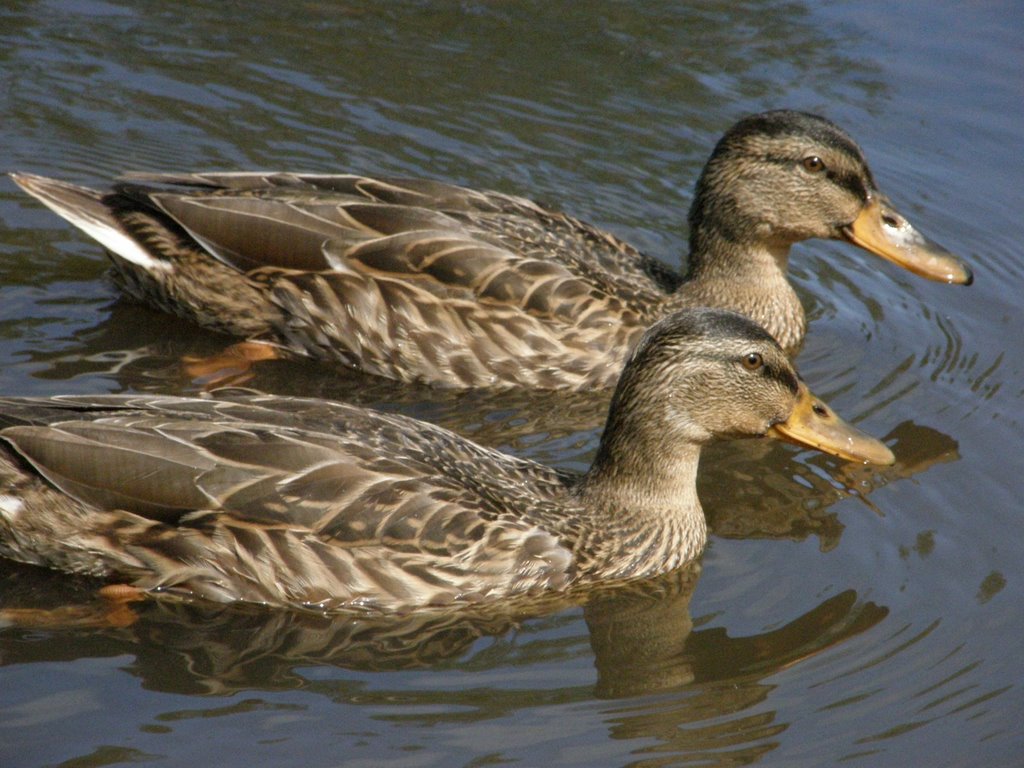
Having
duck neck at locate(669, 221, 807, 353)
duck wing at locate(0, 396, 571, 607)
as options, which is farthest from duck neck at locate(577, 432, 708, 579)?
duck neck at locate(669, 221, 807, 353)

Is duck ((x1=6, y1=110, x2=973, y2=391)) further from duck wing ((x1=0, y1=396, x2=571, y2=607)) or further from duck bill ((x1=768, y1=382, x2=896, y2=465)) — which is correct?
duck wing ((x1=0, y1=396, x2=571, y2=607))

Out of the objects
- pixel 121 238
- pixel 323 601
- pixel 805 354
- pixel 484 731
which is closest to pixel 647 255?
pixel 805 354

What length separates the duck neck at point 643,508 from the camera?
752 cm

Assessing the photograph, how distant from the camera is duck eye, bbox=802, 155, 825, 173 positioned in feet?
31.9

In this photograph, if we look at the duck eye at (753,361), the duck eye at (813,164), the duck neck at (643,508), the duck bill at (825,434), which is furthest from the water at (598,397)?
the duck eye at (813,164)

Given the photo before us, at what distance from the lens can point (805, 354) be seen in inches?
388

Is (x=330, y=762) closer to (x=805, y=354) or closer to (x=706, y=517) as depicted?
(x=706, y=517)

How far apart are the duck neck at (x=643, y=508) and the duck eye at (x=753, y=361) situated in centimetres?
47

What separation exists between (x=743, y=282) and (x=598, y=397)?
133 centimetres

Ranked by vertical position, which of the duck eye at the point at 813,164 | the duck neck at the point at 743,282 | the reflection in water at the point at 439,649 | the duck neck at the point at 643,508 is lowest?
the reflection in water at the point at 439,649

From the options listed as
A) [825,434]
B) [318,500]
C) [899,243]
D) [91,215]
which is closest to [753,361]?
[825,434]

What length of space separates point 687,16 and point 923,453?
5.57 m

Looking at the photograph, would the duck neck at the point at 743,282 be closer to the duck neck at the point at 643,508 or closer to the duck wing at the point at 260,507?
the duck neck at the point at 643,508

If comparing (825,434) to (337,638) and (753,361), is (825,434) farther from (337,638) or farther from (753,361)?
(337,638)
